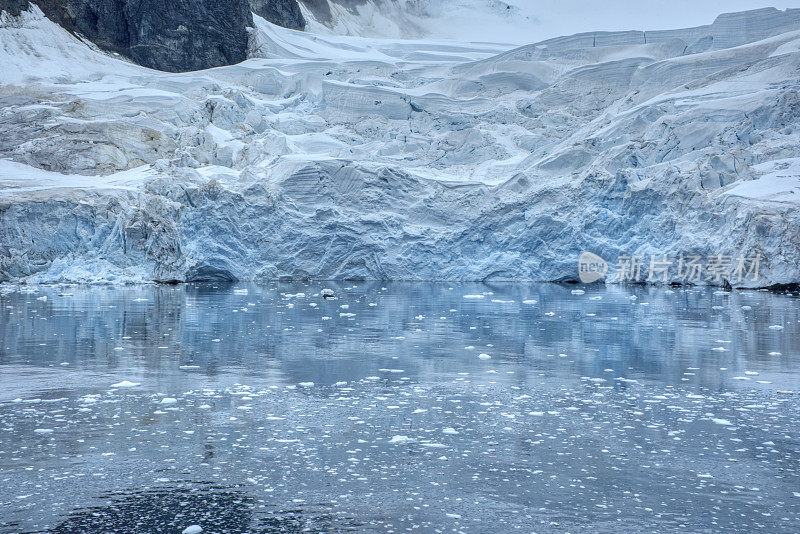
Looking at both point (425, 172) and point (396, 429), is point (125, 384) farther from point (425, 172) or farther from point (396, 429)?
point (425, 172)

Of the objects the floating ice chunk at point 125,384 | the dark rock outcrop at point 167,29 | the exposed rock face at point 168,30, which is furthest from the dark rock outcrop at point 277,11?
the floating ice chunk at point 125,384

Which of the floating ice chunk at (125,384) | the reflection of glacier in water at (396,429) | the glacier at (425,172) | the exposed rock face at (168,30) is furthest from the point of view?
the exposed rock face at (168,30)

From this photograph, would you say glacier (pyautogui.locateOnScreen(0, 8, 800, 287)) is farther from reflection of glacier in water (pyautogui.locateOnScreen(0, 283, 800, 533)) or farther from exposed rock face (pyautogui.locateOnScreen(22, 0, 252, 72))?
reflection of glacier in water (pyautogui.locateOnScreen(0, 283, 800, 533))

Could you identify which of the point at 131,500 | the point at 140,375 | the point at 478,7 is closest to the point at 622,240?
the point at 140,375

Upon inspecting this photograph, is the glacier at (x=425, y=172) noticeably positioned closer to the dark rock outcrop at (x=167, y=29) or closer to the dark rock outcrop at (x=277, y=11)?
the dark rock outcrop at (x=167, y=29)

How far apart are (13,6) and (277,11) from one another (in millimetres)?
14025

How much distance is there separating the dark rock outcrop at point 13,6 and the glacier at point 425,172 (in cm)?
451

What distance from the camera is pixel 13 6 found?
1300 inches

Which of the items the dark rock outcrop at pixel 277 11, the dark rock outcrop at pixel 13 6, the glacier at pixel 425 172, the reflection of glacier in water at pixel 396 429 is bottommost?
the reflection of glacier in water at pixel 396 429

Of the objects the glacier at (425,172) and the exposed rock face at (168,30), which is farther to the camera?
the exposed rock face at (168,30)

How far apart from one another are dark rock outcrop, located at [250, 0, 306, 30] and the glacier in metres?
14.1

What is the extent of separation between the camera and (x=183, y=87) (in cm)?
3125

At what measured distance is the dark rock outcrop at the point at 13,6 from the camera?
32.6 meters

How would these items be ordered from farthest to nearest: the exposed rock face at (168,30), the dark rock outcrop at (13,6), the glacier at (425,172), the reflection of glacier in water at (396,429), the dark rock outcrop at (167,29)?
1. the exposed rock face at (168,30)
2. the dark rock outcrop at (167,29)
3. the dark rock outcrop at (13,6)
4. the glacier at (425,172)
5. the reflection of glacier in water at (396,429)
